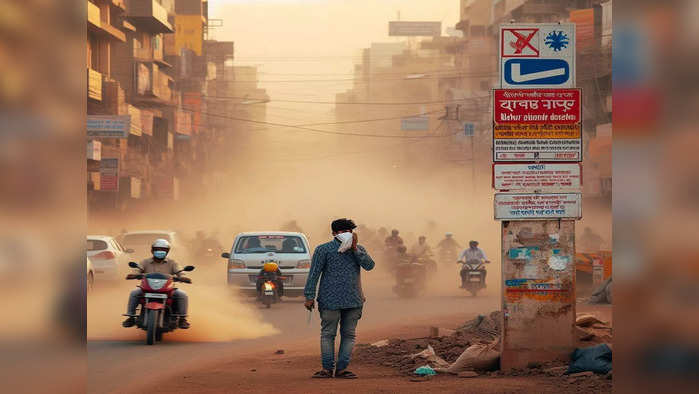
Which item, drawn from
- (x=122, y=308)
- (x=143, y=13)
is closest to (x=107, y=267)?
(x=122, y=308)

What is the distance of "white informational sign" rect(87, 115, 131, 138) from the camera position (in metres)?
50.3

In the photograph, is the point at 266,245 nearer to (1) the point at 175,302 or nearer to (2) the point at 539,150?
(1) the point at 175,302

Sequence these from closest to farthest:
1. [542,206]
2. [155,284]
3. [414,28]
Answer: [542,206]
[155,284]
[414,28]

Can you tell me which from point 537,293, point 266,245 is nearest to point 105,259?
point 266,245

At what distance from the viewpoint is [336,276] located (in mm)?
11453

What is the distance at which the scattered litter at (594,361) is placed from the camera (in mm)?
10672

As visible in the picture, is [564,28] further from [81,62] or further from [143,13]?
[143,13]

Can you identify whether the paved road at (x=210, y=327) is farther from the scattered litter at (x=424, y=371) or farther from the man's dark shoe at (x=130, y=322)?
the scattered litter at (x=424, y=371)

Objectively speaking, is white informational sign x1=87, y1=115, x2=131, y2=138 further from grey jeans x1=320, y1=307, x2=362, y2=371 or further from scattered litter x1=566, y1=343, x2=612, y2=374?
scattered litter x1=566, y1=343, x2=612, y2=374

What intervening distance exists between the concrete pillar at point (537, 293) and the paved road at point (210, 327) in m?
3.90

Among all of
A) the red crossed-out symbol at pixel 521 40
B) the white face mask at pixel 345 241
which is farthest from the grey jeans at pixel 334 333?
the red crossed-out symbol at pixel 521 40

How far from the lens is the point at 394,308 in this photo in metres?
24.1

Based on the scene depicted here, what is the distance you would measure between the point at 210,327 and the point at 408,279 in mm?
9843

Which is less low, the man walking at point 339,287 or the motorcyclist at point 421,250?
the man walking at point 339,287
